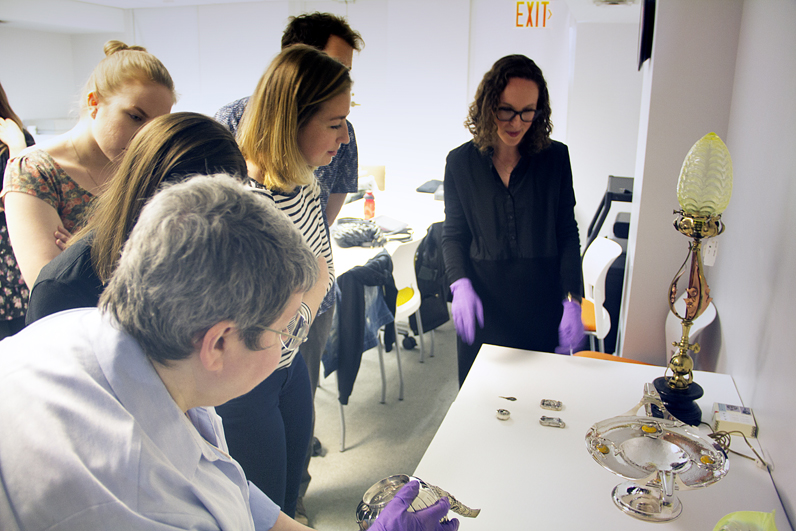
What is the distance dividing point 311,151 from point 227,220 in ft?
2.50

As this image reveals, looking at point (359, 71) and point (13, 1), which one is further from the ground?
point (13, 1)

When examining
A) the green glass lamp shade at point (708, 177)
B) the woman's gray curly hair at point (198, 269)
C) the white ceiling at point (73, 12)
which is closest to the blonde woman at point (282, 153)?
the woman's gray curly hair at point (198, 269)

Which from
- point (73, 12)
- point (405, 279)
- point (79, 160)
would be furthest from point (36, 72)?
point (79, 160)

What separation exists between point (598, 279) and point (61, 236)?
82.9 inches

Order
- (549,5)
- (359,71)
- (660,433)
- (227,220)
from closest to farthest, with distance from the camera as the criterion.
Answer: (227,220)
(660,433)
(549,5)
(359,71)

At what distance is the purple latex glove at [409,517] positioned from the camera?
0.80 m

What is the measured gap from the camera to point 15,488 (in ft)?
1.56

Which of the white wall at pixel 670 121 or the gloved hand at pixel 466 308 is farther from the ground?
A: the white wall at pixel 670 121

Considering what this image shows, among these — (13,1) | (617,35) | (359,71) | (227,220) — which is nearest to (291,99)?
(227,220)

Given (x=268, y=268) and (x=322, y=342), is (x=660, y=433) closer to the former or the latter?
(x=268, y=268)

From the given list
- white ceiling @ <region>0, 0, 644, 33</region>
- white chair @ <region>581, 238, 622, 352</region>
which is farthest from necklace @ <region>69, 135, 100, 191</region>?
white ceiling @ <region>0, 0, 644, 33</region>

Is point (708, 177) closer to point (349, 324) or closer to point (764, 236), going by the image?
point (764, 236)

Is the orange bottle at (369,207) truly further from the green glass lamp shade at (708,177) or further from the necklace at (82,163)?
the green glass lamp shade at (708,177)

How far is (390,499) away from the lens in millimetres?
891
